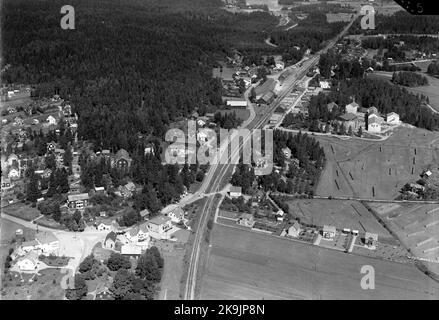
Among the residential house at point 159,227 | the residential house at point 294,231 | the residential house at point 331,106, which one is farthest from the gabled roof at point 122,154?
the residential house at point 331,106

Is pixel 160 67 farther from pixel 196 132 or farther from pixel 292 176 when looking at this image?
pixel 292 176

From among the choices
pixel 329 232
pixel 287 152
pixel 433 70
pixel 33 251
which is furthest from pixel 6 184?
pixel 433 70

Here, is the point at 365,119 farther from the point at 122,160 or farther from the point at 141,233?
the point at 141,233

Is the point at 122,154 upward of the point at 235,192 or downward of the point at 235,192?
upward

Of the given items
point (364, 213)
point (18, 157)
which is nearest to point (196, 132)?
point (18, 157)

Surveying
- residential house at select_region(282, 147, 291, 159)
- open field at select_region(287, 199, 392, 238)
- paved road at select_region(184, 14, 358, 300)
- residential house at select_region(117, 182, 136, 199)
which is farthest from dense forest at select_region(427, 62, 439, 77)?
residential house at select_region(117, 182, 136, 199)

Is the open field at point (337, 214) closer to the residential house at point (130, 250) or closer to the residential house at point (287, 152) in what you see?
the residential house at point (287, 152)
